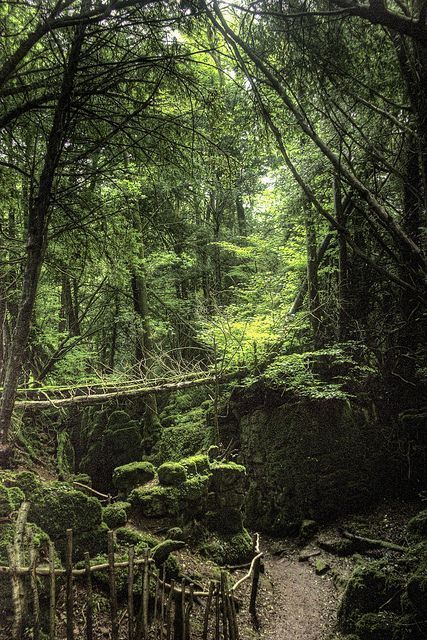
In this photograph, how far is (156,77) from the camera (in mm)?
4293

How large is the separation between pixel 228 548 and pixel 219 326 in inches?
193

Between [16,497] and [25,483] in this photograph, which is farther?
[25,483]

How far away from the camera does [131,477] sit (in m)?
8.50

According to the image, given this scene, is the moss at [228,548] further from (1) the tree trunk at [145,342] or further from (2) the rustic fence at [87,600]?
(1) the tree trunk at [145,342]

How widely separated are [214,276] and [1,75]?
13.0 metres

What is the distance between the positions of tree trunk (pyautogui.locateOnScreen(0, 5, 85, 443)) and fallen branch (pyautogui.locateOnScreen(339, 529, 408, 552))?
22.7 feet

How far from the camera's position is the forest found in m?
3.64

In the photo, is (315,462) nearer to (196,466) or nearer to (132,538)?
(196,466)

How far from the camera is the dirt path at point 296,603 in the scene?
5.96 m

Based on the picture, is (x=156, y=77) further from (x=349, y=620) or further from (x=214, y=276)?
(x=214, y=276)

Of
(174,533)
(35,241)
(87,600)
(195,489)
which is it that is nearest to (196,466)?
(195,489)

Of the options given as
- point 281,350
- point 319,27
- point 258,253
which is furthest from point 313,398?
point 319,27

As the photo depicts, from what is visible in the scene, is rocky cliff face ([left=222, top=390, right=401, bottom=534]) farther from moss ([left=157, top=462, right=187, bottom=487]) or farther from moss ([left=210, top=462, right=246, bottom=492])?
moss ([left=157, top=462, right=187, bottom=487])

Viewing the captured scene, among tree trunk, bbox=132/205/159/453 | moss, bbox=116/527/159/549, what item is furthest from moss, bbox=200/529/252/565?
tree trunk, bbox=132/205/159/453
